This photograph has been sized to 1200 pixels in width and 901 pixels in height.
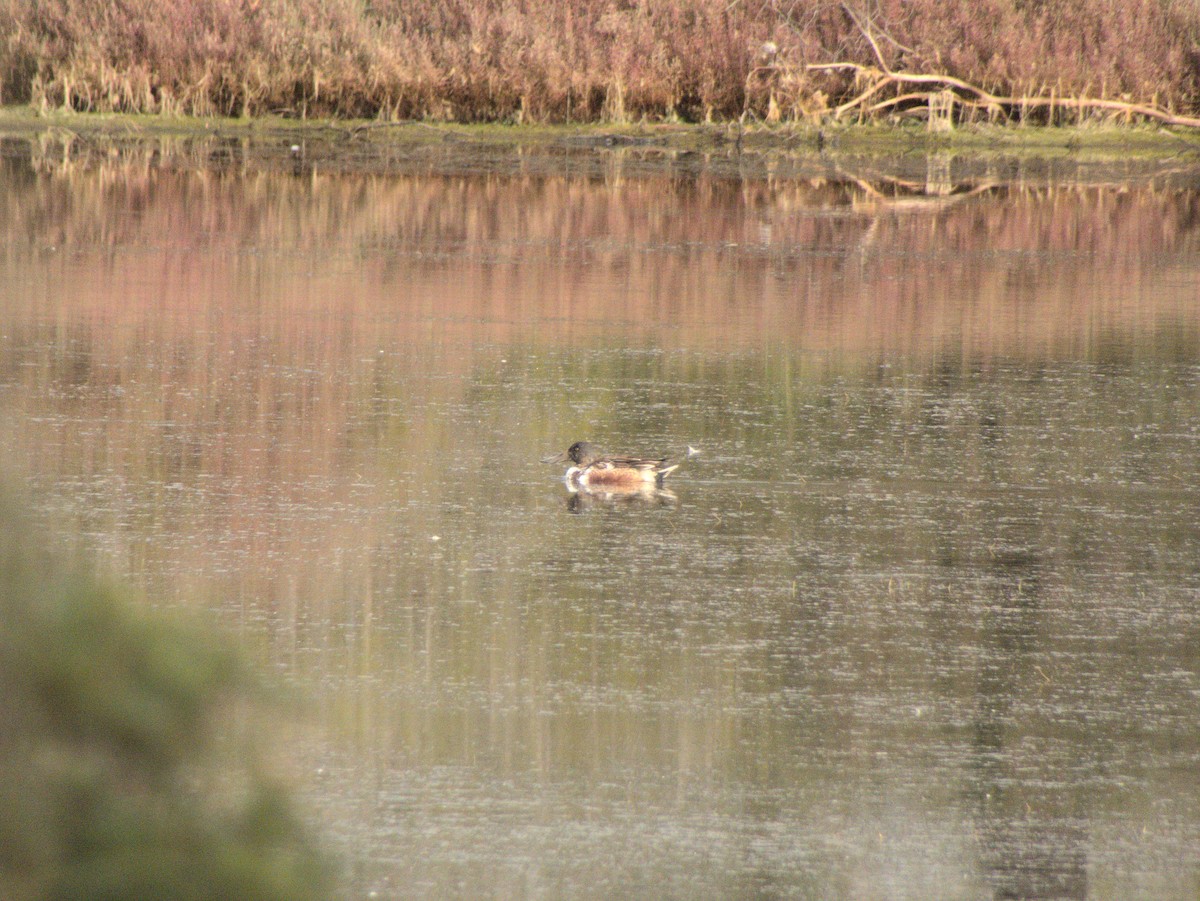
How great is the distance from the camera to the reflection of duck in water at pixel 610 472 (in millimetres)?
8742

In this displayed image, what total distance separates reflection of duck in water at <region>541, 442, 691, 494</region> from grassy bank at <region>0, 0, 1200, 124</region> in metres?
20.1

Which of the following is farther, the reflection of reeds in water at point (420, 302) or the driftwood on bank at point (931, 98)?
the driftwood on bank at point (931, 98)

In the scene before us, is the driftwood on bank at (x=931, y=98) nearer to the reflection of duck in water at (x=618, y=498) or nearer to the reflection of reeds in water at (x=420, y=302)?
the reflection of reeds in water at (x=420, y=302)

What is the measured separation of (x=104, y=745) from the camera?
2332 mm

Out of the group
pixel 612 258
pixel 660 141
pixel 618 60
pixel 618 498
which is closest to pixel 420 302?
pixel 612 258

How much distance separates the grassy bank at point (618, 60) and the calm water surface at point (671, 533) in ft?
39.0

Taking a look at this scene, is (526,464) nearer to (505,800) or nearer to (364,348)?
(364,348)

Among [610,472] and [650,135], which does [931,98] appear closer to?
[650,135]

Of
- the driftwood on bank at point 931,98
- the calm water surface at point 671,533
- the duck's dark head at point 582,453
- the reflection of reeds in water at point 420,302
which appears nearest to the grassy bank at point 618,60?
the driftwood on bank at point 931,98

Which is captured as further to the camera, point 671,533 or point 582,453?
point 582,453

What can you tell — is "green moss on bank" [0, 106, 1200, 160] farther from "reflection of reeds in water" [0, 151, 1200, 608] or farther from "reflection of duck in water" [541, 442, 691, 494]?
"reflection of duck in water" [541, 442, 691, 494]

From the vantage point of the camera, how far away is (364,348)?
1228 cm

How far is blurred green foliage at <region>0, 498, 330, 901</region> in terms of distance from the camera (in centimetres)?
225

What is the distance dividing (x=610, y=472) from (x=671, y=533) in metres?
0.73
